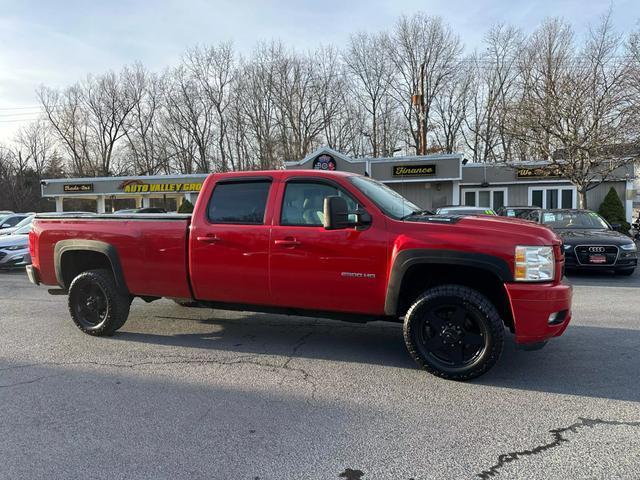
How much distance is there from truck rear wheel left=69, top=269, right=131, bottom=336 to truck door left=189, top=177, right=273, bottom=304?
1.18 metres

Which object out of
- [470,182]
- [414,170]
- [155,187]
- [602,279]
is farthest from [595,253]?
[155,187]

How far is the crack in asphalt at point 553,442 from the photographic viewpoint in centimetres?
276

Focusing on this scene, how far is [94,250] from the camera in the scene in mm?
5551

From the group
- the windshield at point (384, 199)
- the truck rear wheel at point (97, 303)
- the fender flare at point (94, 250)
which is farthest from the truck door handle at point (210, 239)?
the windshield at point (384, 199)

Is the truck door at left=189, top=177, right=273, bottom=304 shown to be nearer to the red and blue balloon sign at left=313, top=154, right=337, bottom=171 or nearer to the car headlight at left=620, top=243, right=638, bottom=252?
the car headlight at left=620, top=243, right=638, bottom=252

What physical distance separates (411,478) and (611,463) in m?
1.27

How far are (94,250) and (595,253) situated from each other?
10.1 meters

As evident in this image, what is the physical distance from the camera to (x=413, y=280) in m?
4.53

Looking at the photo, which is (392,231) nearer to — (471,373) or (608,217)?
(471,373)

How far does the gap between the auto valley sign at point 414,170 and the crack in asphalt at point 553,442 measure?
22.9 meters

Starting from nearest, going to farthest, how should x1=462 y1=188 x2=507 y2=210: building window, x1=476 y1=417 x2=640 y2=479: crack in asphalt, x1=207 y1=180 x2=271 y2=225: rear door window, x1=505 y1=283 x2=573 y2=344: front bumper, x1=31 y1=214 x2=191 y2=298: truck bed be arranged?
x1=476 y1=417 x2=640 y2=479: crack in asphalt → x1=505 y1=283 x2=573 y2=344: front bumper → x1=207 y1=180 x2=271 y2=225: rear door window → x1=31 y1=214 x2=191 y2=298: truck bed → x1=462 y1=188 x2=507 y2=210: building window

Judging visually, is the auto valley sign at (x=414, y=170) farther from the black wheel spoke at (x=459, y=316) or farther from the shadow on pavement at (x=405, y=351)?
the black wheel spoke at (x=459, y=316)

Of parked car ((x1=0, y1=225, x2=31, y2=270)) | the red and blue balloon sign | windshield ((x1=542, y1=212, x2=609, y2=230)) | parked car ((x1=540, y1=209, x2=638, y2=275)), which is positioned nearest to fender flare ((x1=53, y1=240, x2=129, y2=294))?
parked car ((x1=0, y1=225, x2=31, y2=270))

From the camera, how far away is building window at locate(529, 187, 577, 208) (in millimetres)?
24812
